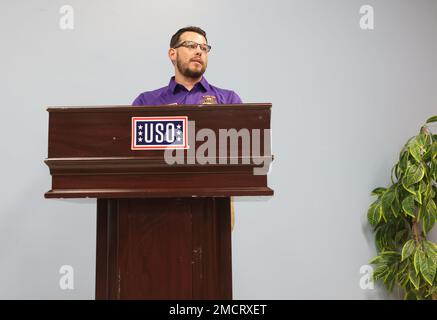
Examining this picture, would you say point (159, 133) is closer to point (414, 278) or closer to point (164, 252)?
point (164, 252)

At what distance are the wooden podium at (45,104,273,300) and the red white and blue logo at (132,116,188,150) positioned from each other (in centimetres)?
1

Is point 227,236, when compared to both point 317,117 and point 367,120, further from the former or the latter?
point 367,120

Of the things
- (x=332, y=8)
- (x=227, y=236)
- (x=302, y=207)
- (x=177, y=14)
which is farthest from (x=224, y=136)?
(x=332, y=8)

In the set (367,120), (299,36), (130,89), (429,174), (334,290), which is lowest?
(334,290)

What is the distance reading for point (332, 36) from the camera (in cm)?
234

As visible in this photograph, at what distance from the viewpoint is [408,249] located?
6.59ft

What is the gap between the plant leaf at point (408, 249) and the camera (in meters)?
1.99

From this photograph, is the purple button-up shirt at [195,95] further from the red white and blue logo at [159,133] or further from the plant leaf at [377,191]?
the plant leaf at [377,191]

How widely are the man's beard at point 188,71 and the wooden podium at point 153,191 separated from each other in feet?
1.64

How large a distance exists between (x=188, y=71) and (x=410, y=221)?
1513mm

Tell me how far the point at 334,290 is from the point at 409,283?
0.38 metres

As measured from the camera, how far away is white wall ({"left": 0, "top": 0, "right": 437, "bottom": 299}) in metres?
2.20
